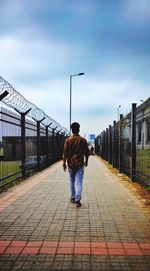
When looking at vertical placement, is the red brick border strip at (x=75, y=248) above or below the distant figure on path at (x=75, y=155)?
below

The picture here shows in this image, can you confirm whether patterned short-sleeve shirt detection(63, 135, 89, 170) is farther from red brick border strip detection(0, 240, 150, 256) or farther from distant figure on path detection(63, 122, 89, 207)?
red brick border strip detection(0, 240, 150, 256)

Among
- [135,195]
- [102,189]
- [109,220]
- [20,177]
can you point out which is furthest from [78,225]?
[20,177]

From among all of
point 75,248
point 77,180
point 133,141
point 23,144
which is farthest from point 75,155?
point 23,144

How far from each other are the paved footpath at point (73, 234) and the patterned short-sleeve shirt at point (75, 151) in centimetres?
87

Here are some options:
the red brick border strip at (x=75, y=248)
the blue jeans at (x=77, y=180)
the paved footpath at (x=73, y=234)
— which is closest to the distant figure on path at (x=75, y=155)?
the blue jeans at (x=77, y=180)

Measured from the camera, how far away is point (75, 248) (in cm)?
459

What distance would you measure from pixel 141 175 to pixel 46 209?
167 inches

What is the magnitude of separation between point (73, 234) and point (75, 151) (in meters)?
2.84

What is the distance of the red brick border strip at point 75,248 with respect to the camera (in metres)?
4.45

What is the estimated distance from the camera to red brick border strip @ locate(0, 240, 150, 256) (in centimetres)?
445

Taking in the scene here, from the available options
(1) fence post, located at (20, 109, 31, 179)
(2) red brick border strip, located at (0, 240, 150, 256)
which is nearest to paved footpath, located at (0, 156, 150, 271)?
(2) red brick border strip, located at (0, 240, 150, 256)

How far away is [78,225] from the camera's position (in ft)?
19.1

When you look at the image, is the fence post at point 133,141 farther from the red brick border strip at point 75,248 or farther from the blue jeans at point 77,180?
the red brick border strip at point 75,248

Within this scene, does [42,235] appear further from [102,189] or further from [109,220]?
[102,189]
